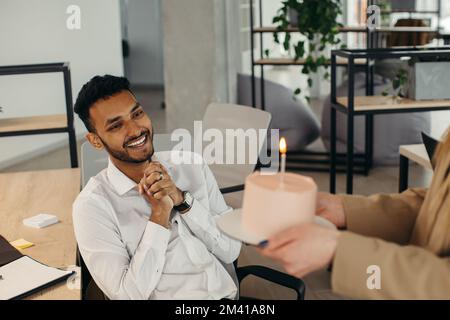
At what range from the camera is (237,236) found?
978mm

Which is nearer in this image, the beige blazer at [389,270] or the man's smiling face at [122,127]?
the beige blazer at [389,270]

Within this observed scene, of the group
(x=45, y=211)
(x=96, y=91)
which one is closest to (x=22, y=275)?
(x=96, y=91)

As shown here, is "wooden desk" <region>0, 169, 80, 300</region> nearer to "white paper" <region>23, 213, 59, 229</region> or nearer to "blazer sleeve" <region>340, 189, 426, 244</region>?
"white paper" <region>23, 213, 59, 229</region>

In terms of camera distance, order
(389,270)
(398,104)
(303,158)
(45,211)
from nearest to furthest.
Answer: (389,270) → (45,211) → (398,104) → (303,158)

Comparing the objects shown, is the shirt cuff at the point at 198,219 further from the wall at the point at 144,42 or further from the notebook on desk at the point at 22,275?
the wall at the point at 144,42

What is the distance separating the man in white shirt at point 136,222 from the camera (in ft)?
5.76

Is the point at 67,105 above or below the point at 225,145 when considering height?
above

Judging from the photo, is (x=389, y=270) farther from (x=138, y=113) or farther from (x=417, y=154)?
(x=417, y=154)

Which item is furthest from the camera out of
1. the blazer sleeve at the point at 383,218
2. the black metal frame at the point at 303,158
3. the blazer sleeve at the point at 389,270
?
the black metal frame at the point at 303,158

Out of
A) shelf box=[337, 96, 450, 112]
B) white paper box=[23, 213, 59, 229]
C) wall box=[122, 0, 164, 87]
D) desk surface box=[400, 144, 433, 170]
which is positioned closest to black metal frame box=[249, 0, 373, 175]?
shelf box=[337, 96, 450, 112]

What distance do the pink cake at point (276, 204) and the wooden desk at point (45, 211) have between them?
0.79 metres

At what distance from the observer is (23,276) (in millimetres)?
1718

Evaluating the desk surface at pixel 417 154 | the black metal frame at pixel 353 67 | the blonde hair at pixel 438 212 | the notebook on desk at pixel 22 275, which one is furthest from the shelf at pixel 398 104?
the blonde hair at pixel 438 212

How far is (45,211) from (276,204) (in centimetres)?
162
